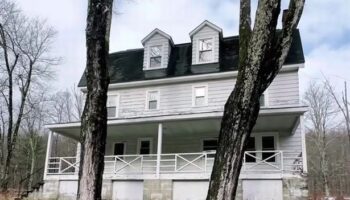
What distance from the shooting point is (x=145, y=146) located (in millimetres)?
16266

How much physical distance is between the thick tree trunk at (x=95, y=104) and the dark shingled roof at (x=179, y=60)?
9.28m

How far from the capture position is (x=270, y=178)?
460 inches

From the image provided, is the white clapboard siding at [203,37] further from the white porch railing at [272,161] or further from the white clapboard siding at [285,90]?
the white porch railing at [272,161]

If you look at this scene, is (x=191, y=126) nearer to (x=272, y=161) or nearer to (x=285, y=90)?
(x=272, y=161)

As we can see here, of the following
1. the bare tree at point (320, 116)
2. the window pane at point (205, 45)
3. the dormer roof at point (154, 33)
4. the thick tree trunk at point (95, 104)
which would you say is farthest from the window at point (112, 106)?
the bare tree at point (320, 116)

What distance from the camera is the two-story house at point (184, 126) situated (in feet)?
40.9

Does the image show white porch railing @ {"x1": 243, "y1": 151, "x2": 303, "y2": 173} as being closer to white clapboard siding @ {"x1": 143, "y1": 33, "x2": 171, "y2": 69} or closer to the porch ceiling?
the porch ceiling

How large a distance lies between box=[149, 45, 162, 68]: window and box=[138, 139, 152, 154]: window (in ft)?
12.2

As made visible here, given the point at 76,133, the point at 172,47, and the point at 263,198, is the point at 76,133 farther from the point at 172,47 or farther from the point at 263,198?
the point at 263,198

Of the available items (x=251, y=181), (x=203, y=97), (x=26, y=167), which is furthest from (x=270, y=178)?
(x=26, y=167)

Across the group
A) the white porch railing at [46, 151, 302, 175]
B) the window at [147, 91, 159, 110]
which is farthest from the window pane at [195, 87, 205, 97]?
the white porch railing at [46, 151, 302, 175]

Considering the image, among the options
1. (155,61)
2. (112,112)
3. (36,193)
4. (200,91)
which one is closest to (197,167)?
(200,91)

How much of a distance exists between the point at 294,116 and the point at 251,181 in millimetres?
2772

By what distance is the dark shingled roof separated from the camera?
49.7ft
